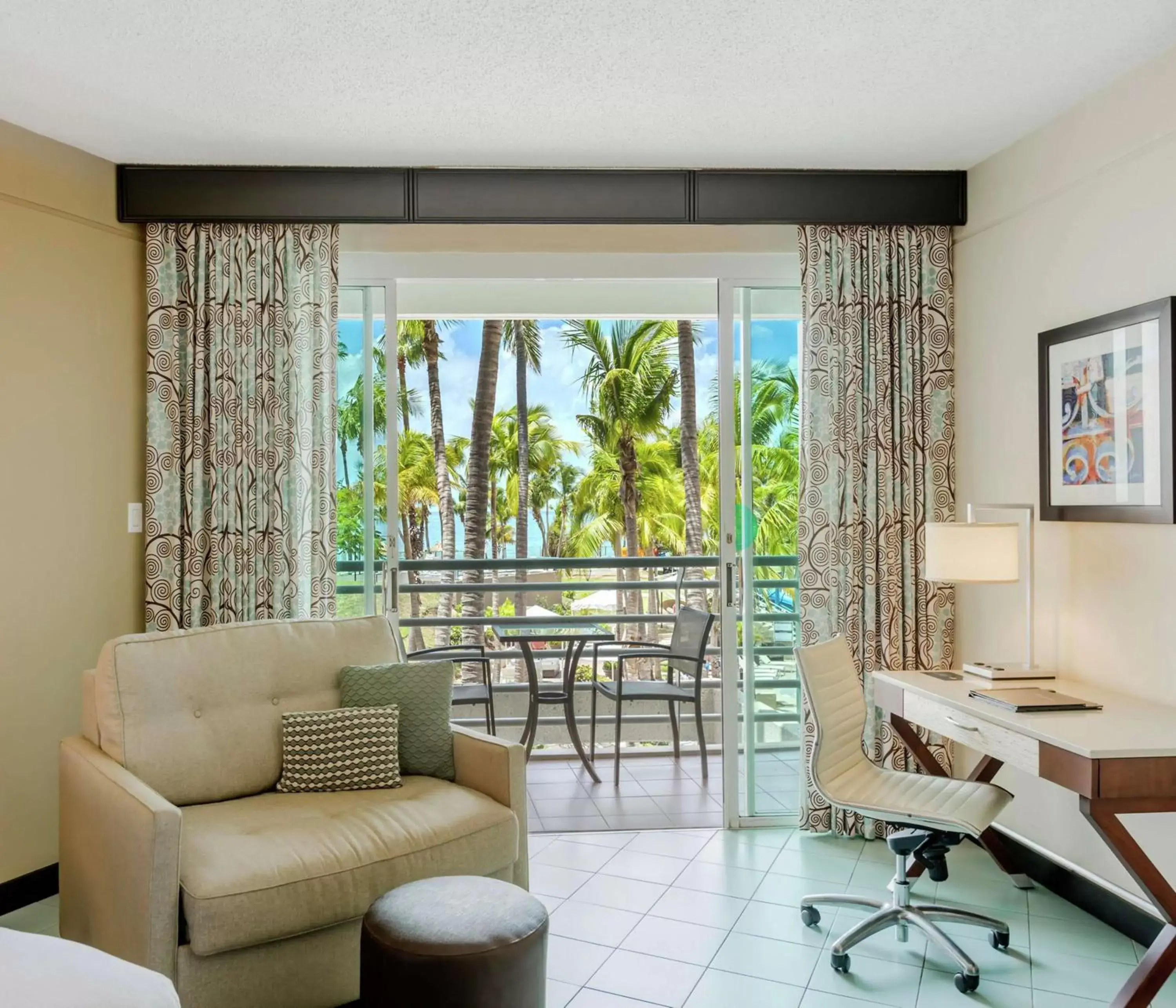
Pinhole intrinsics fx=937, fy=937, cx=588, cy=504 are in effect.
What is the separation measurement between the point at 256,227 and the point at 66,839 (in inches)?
90.5

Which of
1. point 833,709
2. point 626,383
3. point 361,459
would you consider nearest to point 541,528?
point 626,383

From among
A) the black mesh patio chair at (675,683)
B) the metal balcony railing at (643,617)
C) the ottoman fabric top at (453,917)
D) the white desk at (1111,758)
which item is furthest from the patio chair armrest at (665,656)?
the ottoman fabric top at (453,917)

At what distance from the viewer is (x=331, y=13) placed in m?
2.46

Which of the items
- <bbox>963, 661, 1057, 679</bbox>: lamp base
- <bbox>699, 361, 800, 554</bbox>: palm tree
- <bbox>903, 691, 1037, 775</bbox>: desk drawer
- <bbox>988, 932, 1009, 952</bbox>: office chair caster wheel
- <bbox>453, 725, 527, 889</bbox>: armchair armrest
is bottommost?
<bbox>988, 932, 1009, 952</bbox>: office chair caster wheel

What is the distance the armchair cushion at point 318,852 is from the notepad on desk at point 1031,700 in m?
1.44

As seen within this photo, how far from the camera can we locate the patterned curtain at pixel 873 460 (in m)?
3.74

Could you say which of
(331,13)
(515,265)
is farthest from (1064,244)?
(331,13)

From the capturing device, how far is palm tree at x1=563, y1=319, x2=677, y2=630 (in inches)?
349

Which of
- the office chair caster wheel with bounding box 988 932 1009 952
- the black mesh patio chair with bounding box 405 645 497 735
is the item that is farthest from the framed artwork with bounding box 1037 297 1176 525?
the black mesh patio chair with bounding box 405 645 497 735

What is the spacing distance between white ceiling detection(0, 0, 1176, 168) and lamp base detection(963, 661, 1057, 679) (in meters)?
1.85

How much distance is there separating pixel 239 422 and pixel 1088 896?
3421 millimetres

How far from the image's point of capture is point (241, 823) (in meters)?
2.51

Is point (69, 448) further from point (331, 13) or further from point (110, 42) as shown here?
point (331, 13)

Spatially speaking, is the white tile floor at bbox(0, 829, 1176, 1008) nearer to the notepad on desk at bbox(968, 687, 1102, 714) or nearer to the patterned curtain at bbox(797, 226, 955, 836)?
the patterned curtain at bbox(797, 226, 955, 836)
